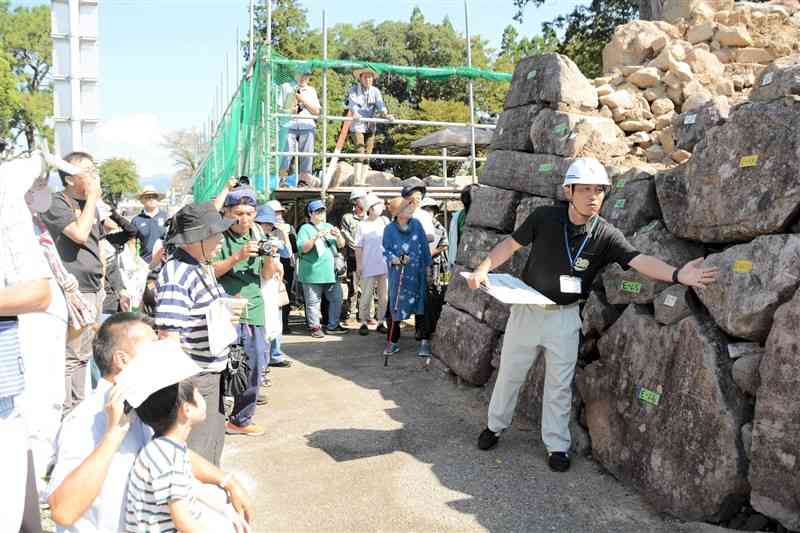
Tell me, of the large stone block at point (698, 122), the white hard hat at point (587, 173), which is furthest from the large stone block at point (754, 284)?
the large stone block at point (698, 122)

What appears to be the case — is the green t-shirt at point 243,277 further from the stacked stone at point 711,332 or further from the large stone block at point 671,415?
the large stone block at point 671,415

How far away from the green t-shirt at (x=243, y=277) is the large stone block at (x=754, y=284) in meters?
3.04

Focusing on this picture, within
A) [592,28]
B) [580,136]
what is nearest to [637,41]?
[580,136]

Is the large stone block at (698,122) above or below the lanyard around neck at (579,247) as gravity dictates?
above

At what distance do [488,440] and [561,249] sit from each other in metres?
1.52

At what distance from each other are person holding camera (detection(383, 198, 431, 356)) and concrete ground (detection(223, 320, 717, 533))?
3.89 feet

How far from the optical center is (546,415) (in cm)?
449

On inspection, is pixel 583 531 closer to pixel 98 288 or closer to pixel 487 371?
pixel 487 371

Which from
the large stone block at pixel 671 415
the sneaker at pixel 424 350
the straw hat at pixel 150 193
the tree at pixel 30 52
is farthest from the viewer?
the tree at pixel 30 52

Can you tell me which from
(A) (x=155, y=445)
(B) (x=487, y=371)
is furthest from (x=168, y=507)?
(B) (x=487, y=371)

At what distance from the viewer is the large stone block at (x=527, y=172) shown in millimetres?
5828

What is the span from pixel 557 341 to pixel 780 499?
4.95 ft

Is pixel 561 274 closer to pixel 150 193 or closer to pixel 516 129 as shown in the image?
pixel 516 129

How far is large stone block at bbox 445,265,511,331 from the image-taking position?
614cm
